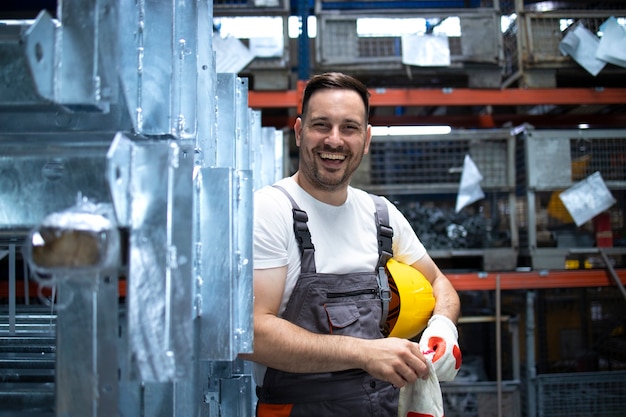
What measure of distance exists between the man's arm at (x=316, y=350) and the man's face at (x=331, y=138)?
0.44 meters

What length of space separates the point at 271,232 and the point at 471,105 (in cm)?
274

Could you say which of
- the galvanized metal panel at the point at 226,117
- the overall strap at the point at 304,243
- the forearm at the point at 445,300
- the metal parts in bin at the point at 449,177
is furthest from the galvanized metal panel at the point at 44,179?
Answer: the metal parts in bin at the point at 449,177

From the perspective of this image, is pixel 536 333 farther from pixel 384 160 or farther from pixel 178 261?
pixel 178 261

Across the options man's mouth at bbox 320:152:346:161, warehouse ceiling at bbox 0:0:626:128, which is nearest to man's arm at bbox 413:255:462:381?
man's mouth at bbox 320:152:346:161

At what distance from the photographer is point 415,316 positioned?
2.01m

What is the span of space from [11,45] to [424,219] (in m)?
3.21

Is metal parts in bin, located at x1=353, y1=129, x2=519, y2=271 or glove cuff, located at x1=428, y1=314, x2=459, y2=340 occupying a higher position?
metal parts in bin, located at x1=353, y1=129, x2=519, y2=271

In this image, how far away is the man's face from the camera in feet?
6.23

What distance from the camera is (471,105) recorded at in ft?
12.8

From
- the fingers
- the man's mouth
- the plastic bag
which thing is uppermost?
the man's mouth

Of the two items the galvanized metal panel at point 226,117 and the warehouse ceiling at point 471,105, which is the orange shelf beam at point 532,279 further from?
the galvanized metal panel at point 226,117

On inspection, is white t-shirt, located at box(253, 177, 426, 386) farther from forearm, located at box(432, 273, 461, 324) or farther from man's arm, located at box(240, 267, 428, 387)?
forearm, located at box(432, 273, 461, 324)

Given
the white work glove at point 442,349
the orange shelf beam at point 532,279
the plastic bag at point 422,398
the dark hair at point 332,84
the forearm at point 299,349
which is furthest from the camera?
the orange shelf beam at point 532,279

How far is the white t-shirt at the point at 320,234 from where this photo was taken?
5.59ft
